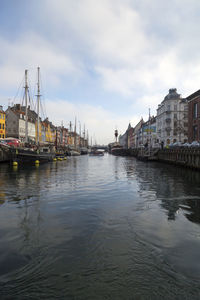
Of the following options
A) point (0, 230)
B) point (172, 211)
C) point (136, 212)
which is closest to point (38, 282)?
point (0, 230)

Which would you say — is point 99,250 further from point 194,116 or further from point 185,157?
point 194,116

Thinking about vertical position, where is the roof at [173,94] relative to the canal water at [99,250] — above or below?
above

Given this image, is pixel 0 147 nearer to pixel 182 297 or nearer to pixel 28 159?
pixel 28 159

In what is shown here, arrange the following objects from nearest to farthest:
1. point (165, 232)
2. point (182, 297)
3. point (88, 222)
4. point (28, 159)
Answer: point (182, 297) → point (165, 232) → point (88, 222) → point (28, 159)

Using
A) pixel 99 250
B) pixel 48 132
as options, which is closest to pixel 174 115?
pixel 48 132

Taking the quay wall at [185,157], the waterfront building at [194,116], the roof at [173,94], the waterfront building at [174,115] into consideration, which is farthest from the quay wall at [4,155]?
the roof at [173,94]

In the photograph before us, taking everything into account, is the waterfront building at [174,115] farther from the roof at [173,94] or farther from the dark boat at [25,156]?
the dark boat at [25,156]

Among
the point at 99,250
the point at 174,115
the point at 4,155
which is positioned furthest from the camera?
the point at 174,115

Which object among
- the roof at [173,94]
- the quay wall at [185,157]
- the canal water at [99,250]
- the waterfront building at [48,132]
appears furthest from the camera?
the waterfront building at [48,132]

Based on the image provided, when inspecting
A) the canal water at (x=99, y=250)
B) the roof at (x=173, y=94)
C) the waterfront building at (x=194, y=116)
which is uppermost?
the roof at (x=173, y=94)

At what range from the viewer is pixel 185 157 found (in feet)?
123

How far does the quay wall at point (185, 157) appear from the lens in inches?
1267

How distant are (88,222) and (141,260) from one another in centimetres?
350

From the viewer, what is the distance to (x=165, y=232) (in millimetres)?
7766
